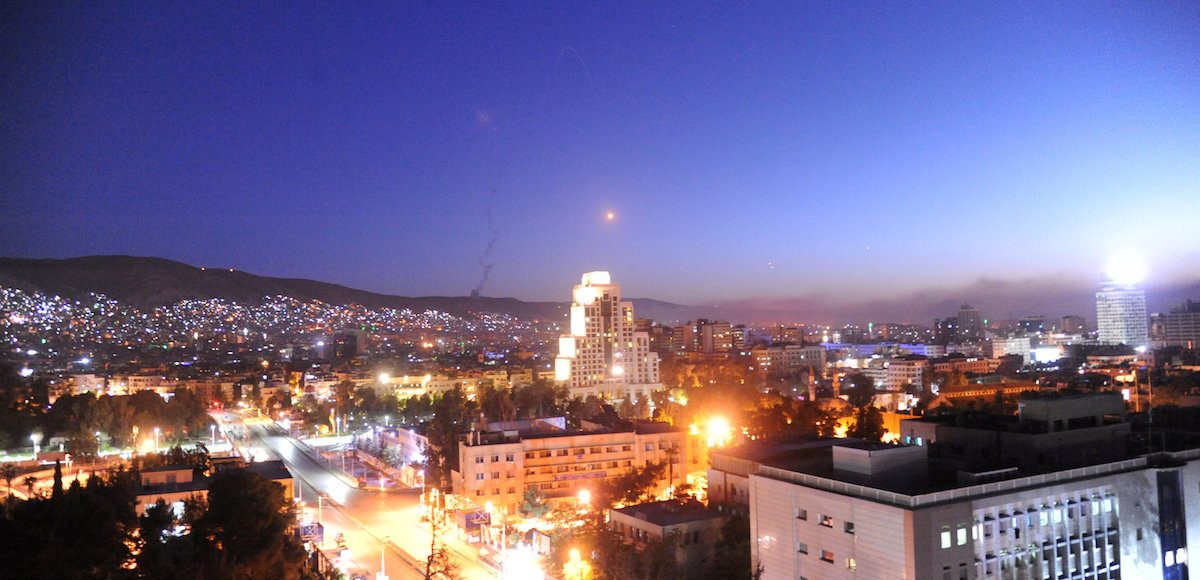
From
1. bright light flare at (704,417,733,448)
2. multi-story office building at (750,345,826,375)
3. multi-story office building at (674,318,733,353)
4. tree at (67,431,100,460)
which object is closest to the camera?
bright light flare at (704,417,733,448)

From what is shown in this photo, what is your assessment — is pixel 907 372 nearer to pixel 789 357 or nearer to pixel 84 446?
pixel 789 357

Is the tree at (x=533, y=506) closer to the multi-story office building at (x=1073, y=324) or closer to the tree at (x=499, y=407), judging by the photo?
the tree at (x=499, y=407)

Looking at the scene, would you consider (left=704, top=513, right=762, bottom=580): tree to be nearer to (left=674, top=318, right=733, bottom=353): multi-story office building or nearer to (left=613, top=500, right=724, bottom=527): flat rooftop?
(left=613, top=500, right=724, bottom=527): flat rooftop

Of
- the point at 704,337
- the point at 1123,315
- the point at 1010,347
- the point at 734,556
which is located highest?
the point at 1123,315

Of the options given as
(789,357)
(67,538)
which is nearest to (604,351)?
(789,357)

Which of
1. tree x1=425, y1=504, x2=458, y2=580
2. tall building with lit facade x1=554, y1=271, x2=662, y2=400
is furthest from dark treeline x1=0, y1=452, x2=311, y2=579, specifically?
tall building with lit facade x1=554, y1=271, x2=662, y2=400

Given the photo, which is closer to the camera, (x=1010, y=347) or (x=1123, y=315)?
(x=1010, y=347)

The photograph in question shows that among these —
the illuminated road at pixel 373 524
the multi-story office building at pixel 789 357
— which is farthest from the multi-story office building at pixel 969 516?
the multi-story office building at pixel 789 357

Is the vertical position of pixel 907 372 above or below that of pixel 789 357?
below
